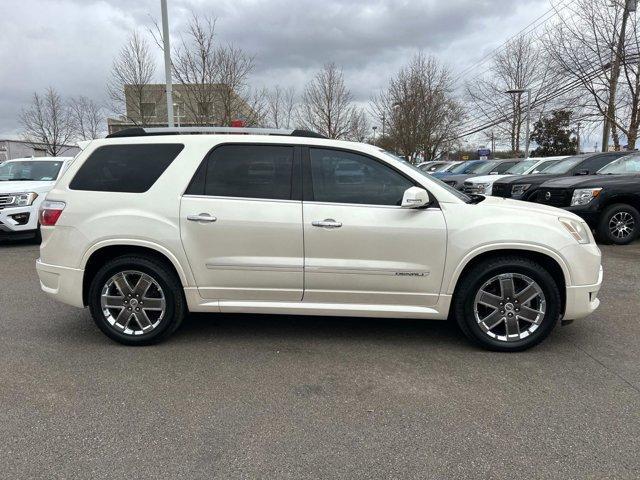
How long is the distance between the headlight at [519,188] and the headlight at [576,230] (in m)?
6.81

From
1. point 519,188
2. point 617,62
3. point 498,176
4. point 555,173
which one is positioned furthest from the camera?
point 617,62

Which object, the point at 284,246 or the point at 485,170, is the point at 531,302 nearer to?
the point at 284,246

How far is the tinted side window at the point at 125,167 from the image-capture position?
3.92 meters

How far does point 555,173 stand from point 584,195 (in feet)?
8.42

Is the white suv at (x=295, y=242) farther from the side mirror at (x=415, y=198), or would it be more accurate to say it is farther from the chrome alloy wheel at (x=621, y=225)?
the chrome alloy wheel at (x=621, y=225)

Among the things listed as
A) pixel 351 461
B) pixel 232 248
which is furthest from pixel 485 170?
pixel 351 461

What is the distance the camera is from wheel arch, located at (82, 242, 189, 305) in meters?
3.82

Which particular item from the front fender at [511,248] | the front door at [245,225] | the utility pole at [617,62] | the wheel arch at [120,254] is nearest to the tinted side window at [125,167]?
the front door at [245,225]

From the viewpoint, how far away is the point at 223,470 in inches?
94.8

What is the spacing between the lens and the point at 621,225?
8414 mm

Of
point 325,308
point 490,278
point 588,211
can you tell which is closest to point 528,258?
point 490,278

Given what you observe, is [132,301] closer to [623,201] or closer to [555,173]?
[623,201]

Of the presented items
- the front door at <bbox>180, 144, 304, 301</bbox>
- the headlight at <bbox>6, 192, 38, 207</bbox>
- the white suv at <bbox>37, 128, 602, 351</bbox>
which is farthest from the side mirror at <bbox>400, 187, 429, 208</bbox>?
the headlight at <bbox>6, 192, 38, 207</bbox>

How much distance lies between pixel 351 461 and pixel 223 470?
26.9 inches
